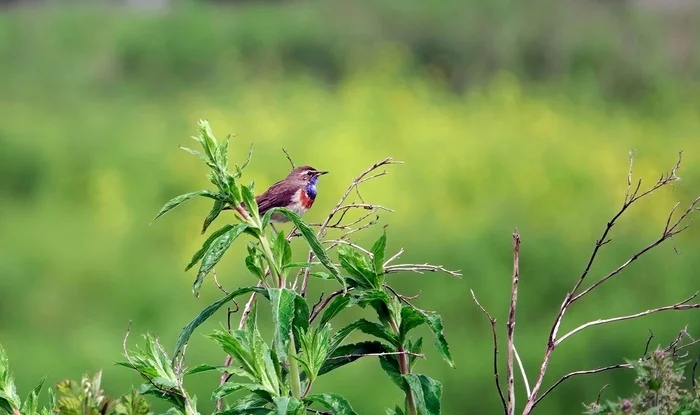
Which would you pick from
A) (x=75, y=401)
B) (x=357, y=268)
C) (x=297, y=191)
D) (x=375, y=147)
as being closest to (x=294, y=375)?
(x=357, y=268)

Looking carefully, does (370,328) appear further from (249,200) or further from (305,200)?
(305,200)

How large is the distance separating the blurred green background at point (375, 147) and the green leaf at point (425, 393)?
25.7ft

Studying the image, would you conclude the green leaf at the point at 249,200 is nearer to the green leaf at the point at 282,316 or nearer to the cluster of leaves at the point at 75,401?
the green leaf at the point at 282,316

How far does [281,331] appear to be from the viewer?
1.60 m

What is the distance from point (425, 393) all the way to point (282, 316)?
9.6 inches

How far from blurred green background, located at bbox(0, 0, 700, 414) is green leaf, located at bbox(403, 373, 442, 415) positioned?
25.7ft

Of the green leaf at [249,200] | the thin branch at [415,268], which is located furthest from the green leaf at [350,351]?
the green leaf at [249,200]

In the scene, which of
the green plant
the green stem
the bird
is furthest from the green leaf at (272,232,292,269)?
the bird

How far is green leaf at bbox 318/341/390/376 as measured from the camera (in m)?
1.77

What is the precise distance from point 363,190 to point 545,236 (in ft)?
5.93

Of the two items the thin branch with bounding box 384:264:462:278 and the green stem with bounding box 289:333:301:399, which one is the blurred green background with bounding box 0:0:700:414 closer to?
the thin branch with bounding box 384:264:462:278

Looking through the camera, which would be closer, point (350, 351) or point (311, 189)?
point (350, 351)

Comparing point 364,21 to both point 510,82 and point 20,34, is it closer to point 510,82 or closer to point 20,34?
point 510,82

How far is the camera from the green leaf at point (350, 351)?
1773 mm
